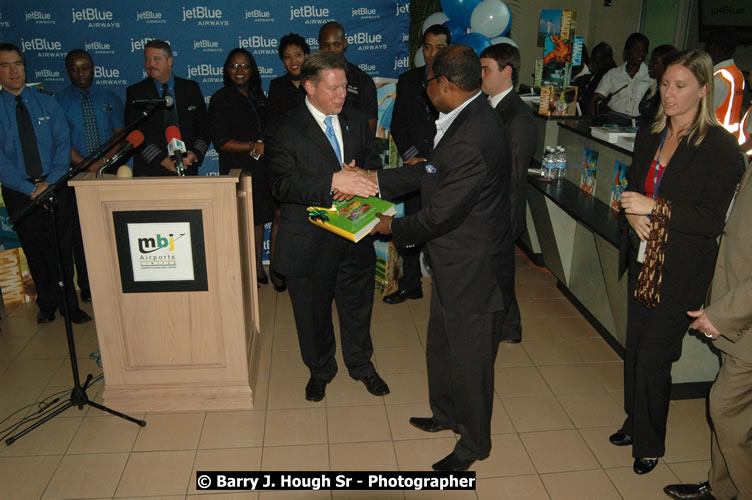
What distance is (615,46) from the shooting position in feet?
36.1

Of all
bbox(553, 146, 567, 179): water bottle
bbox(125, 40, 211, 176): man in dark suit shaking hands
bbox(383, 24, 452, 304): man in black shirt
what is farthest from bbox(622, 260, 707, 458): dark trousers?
bbox(125, 40, 211, 176): man in dark suit shaking hands

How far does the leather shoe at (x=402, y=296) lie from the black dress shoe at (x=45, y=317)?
2643mm

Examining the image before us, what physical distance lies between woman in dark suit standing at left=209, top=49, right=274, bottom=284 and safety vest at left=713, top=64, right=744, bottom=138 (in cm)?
358

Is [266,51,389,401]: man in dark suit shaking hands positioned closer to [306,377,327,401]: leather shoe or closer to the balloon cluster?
[306,377,327,401]: leather shoe

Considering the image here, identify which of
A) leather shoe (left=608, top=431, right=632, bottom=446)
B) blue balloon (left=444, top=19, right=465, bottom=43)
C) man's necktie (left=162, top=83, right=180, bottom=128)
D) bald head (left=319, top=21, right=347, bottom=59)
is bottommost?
leather shoe (left=608, top=431, right=632, bottom=446)

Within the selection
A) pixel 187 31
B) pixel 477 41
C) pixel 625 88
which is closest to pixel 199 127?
pixel 187 31

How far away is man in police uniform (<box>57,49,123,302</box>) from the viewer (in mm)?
4707

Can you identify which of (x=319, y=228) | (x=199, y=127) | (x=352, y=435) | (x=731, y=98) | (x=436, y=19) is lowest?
(x=352, y=435)

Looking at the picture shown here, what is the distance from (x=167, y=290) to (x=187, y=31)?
310 cm

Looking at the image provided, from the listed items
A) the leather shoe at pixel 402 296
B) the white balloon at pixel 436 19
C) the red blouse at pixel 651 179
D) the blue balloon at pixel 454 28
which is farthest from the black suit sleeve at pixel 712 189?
the white balloon at pixel 436 19

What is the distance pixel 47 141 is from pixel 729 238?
4.42 m

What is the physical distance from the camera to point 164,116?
471 cm

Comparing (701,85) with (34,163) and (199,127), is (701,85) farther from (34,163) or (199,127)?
(34,163)

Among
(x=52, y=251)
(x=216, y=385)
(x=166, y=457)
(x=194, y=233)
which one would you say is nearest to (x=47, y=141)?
(x=52, y=251)
